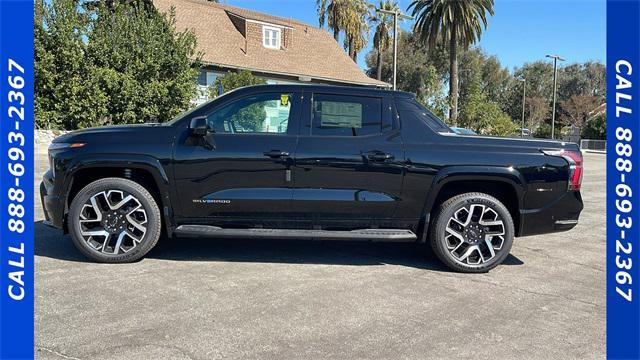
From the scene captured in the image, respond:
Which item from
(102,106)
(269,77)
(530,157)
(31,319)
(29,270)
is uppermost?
(269,77)

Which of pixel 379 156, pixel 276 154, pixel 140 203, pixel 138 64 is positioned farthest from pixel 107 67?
pixel 379 156

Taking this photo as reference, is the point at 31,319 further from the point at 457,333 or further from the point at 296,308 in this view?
the point at 457,333

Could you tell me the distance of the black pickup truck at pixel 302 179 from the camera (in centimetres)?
459

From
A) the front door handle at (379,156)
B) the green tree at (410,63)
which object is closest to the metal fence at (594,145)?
the green tree at (410,63)

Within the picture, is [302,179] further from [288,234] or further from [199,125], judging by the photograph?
[199,125]

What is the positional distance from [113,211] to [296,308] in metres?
2.19

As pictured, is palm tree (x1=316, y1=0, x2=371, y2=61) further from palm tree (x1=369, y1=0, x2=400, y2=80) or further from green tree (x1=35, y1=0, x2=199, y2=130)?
green tree (x1=35, y1=0, x2=199, y2=130)

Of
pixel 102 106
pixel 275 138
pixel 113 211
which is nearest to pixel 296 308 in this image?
pixel 275 138

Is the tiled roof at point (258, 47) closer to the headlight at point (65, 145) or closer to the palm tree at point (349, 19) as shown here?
the palm tree at point (349, 19)

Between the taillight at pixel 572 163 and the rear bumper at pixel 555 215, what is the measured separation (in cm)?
10

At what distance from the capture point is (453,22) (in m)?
29.0

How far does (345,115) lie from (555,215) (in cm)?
235

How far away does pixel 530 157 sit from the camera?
4688 mm

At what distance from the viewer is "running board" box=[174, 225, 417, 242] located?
4.59m
